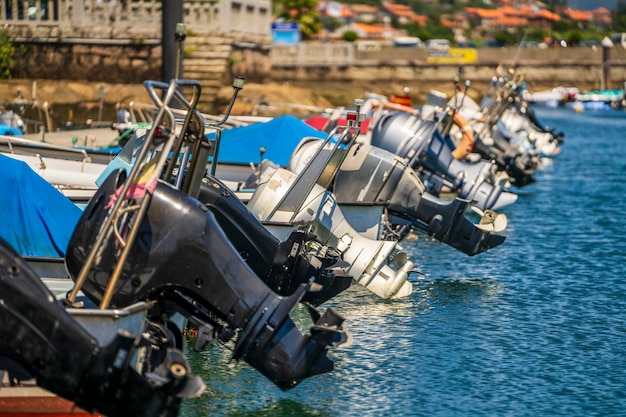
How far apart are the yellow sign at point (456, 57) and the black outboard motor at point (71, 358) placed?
73908 millimetres

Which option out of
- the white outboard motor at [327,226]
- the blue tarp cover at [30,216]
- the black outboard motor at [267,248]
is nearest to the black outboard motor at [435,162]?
the white outboard motor at [327,226]

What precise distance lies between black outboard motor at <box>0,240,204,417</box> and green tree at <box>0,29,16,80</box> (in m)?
28.6

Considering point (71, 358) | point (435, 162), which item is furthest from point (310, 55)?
point (71, 358)

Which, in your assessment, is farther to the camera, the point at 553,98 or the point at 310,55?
the point at 553,98

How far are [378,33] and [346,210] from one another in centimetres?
13597

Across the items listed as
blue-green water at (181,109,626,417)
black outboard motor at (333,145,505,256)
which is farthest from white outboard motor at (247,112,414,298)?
black outboard motor at (333,145,505,256)

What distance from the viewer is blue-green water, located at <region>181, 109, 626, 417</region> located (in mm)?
10297

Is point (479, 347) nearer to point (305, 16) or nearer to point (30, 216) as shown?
point (30, 216)

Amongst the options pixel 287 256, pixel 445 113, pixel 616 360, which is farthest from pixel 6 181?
pixel 445 113

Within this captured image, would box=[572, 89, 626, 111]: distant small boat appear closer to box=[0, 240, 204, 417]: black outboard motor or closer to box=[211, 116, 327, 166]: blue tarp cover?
box=[211, 116, 327, 166]: blue tarp cover

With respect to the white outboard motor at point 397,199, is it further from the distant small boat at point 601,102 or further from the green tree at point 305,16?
the green tree at point 305,16

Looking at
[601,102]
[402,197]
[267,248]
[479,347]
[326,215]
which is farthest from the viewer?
[601,102]

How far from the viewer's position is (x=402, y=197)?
16141mm

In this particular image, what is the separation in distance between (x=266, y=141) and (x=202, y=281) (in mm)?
12970
